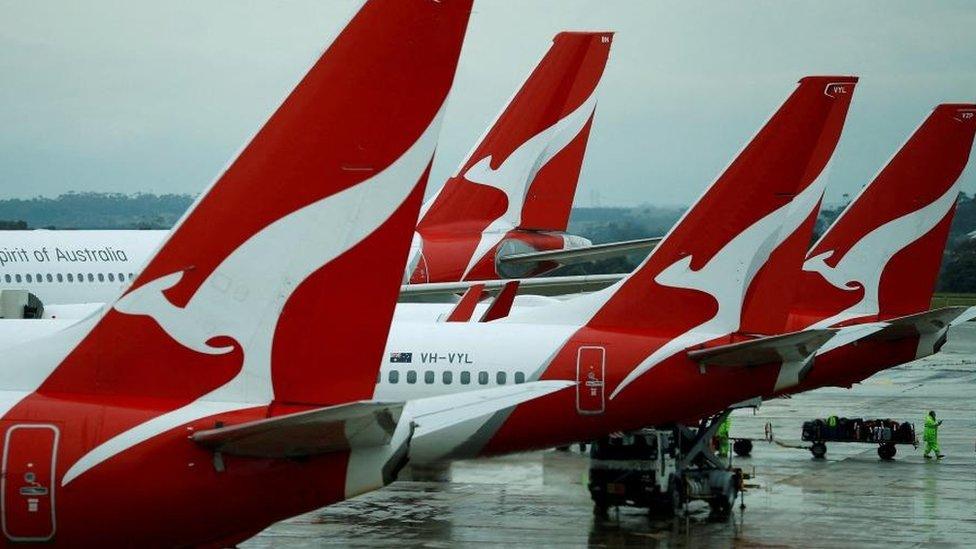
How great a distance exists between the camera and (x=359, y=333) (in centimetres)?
1116

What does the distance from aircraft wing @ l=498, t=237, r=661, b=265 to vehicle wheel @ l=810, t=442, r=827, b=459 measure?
619 cm

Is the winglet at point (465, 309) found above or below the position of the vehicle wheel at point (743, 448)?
above

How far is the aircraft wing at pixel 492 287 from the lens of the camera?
114 ft

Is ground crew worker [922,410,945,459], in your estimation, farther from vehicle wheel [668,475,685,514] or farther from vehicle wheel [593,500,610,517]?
vehicle wheel [593,500,610,517]

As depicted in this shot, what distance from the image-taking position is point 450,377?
2430 centimetres

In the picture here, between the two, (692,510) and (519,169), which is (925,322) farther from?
(519,169)

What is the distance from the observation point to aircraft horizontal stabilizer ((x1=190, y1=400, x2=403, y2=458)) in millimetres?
9977

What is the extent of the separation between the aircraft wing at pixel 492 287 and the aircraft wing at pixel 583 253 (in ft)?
2.02

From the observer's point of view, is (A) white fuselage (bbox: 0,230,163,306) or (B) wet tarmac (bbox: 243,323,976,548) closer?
(B) wet tarmac (bbox: 243,323,976,548)

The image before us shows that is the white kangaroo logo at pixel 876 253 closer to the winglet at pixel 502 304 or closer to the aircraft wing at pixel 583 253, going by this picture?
the aircraft wing at pixel 583 253

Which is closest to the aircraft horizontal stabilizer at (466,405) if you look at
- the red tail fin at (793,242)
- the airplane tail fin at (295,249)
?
the airplane tail fin at (295,249)

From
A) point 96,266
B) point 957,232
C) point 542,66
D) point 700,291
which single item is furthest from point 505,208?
point 957,232

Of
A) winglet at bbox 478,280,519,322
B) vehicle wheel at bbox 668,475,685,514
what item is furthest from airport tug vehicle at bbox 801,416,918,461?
winglet at bbox 478,280,519,322

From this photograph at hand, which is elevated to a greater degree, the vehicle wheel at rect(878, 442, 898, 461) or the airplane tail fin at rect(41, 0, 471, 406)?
the airplane tail fin at rect(41, 0, 471, 406)
